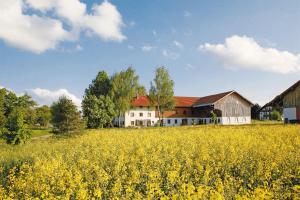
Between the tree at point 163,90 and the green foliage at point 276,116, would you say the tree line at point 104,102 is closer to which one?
the tree at point 163,90

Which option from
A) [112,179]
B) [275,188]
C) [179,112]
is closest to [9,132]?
[112,179]

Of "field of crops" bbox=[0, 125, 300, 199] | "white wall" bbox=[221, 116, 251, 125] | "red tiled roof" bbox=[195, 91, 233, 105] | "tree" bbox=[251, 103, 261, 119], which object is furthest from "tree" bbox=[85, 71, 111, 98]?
"field of crops" bbox=[0, 125, 300, 199]

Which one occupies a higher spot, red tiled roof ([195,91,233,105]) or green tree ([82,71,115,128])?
red tiled roof ([195,91,233,105])

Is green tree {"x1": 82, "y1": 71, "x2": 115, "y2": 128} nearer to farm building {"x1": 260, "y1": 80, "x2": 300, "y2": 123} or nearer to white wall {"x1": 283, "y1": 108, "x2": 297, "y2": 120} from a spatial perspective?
farm building {"x1": 260, "y1": 80, "x2": 300, "y2": 123}

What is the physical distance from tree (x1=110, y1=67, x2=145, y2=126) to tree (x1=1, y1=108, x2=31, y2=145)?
1510 inches

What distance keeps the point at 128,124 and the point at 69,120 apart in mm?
31301

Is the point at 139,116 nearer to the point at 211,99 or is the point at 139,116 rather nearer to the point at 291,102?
the point at 211,99

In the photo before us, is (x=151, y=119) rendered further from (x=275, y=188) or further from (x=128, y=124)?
(x=275, y=188)

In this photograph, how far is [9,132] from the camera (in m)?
27.9

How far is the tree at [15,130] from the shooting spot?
91.6 ft

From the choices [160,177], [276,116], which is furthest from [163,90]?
[160,177]

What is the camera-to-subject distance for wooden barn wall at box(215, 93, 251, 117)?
6781 cm

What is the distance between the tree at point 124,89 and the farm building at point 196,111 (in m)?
4.68

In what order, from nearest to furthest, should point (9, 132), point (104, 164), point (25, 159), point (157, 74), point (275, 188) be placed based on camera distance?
point (275, 188) → point (104, 164) → point (25, 159) → point (9, 132) → point (157, 74)
